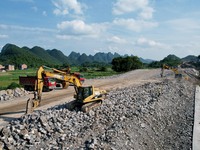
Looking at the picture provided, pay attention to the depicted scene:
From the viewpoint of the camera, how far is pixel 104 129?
17.3m

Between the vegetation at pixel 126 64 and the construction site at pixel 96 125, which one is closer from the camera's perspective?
the construction site at pixel 96 125

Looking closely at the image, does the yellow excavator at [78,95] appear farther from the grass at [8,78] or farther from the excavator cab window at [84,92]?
the grass at [8,78]

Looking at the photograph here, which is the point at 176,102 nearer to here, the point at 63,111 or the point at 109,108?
the point at 109,108

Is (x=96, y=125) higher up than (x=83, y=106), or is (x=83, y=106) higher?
(x=83, y=106)

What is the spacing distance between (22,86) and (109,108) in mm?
18852

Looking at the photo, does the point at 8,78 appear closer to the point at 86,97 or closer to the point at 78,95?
the point at 78,95

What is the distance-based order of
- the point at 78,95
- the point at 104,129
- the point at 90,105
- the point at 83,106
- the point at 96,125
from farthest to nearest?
the point at 78,95 < the point at 90,105 < the point at 83,106 < the point at 96,125 < the point at 104,129

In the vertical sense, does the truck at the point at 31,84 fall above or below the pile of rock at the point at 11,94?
above

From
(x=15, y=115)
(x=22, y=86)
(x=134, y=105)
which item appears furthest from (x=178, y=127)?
(x=22, y=86)

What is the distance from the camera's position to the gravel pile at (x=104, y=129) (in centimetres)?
1474

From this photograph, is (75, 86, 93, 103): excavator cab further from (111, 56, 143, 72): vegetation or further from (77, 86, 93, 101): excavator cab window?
(111, 56, 143, 72): vegetation

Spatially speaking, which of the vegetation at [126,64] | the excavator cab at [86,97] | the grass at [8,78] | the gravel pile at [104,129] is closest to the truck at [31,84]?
the grass at [8,78]

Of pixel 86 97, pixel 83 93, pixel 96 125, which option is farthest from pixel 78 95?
pixel 96 125

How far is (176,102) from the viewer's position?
31734 mm
